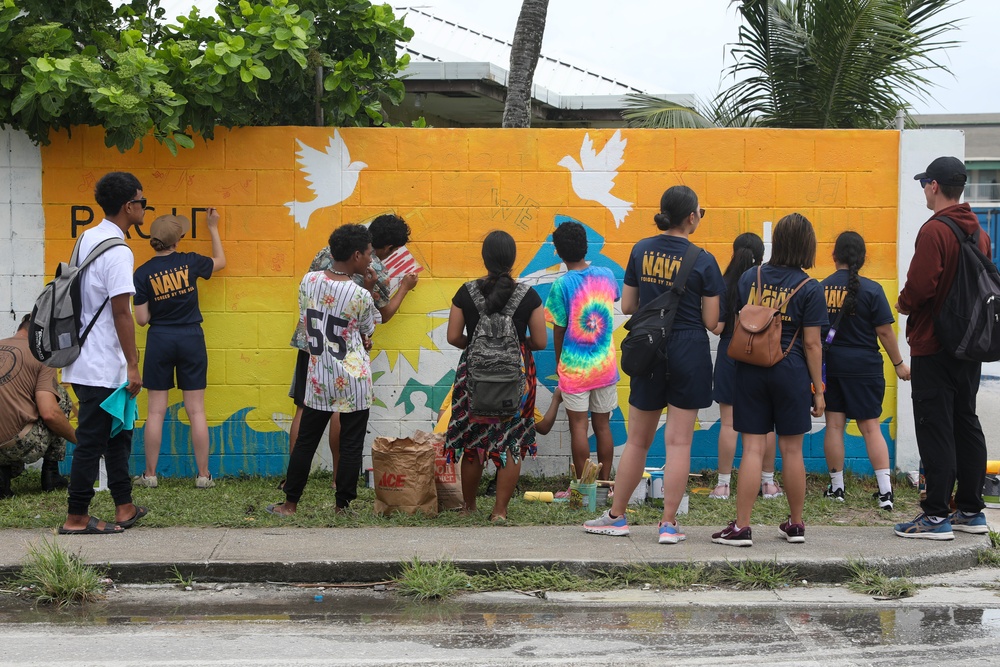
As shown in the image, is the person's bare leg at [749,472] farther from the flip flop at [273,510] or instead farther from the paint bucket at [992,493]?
the flip flop at [273,510]

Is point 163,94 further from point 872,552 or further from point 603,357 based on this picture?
point 872,552

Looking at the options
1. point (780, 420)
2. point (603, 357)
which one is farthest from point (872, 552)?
point (603, 357)

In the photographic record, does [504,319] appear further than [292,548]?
Yes

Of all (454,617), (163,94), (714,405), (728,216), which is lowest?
(454,617)

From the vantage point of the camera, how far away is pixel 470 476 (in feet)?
20.9

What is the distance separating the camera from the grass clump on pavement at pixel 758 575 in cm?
543

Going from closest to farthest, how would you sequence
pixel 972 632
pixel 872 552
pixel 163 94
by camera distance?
1. pixel 972 632
2. pixel 872 552
3. pixel 163 94

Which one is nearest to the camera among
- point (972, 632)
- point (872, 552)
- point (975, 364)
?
point (972, 632)

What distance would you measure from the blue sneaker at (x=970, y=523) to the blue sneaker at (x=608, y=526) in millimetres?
1887

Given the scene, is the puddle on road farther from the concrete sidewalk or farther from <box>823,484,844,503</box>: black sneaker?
<box>823,484,844,503</box>: black sneaker

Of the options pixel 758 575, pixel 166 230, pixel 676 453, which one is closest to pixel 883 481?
pixel 676 453

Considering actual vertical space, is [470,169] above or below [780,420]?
above

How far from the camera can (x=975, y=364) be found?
6.09 meters

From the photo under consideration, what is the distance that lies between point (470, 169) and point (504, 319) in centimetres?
186
